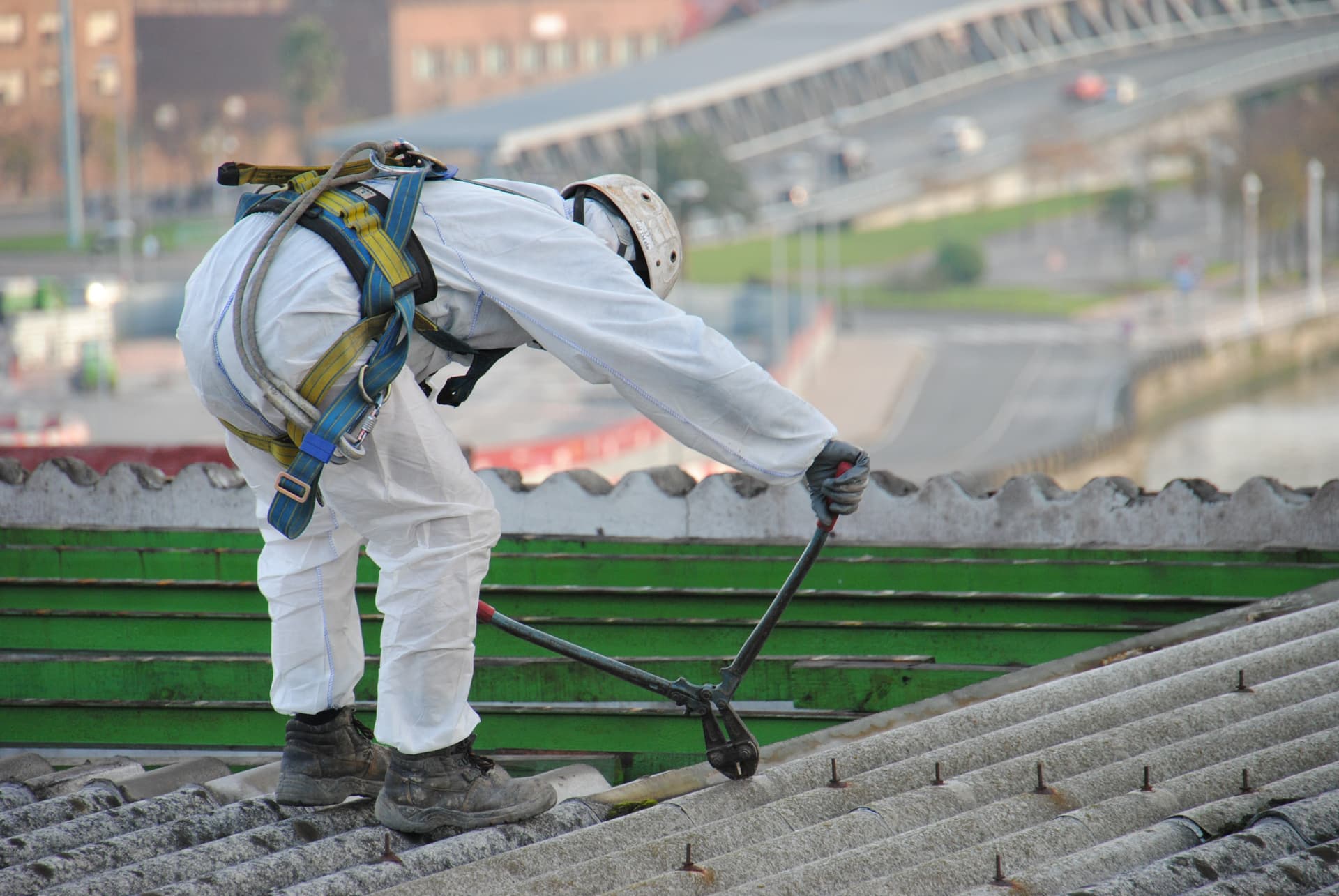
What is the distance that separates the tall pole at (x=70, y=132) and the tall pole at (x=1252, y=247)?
41380 millimetres

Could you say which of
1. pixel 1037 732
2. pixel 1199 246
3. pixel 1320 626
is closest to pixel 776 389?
pixel 1037 732

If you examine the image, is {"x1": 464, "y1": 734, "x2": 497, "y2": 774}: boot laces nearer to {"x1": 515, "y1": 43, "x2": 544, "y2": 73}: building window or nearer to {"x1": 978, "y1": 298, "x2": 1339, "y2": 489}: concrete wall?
{"x1": 978, "y1": 298, "x2": 1339, "y2": 489}: concrete wall

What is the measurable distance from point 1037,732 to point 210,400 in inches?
78.0

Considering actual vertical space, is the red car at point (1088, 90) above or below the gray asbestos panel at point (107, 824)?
above

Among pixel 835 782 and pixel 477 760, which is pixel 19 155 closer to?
pixel 477 760

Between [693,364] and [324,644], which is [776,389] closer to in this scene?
[693,364]

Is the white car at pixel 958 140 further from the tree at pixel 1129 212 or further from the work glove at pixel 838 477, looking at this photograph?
the work glove at pixel 838 477

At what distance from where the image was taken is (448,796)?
11.5ft

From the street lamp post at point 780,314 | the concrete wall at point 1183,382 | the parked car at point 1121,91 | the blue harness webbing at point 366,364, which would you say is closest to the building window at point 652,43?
the parked car at point 1121,91

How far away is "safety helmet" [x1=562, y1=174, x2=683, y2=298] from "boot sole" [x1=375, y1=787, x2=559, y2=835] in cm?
119

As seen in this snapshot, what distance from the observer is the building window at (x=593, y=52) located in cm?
9281

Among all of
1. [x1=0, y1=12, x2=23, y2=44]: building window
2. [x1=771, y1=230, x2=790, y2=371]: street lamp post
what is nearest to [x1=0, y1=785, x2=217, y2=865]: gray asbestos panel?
[x1=771, y1=230, x2=790, y2=371]: street lamp post

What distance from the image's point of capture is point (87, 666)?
463cm

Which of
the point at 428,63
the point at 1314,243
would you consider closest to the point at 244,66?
the point at 428,63
